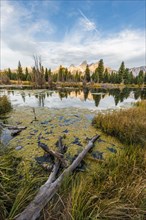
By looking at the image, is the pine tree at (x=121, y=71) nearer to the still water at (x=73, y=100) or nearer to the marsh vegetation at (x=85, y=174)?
the still water at (x=73, y=100)

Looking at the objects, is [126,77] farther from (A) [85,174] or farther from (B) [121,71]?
(A) [85,174]

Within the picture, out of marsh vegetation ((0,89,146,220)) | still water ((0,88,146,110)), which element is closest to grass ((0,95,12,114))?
marsh vegetation ((0,89,146,220))

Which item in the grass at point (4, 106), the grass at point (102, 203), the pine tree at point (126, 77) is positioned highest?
the pine tree at point (126, 77)

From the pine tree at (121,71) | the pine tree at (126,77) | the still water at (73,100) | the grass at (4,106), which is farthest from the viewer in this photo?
the pine tree at (126,77)

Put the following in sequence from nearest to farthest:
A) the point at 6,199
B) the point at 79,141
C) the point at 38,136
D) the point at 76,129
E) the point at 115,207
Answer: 1. the point at 115,207
2. the point at 6,199
3. the point at 79,141
4. the point at 38,136
5. the point at 76,129

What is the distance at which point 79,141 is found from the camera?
4.92 meters

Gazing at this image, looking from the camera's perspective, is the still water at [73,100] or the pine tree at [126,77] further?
the pine tree at [126,77]

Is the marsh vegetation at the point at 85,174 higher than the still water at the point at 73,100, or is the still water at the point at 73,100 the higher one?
the still water at the point at 73,100

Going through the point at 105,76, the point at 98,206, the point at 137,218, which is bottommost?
the point at 137,218

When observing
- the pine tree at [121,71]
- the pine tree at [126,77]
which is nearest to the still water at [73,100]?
the pine tree at [121,71]

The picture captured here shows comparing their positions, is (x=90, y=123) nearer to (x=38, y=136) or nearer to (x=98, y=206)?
(x=38, y=136)

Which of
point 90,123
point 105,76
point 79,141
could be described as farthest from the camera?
point 105,76

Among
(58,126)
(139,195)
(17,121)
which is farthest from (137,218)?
(17,121)

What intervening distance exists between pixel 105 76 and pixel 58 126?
55.3m
